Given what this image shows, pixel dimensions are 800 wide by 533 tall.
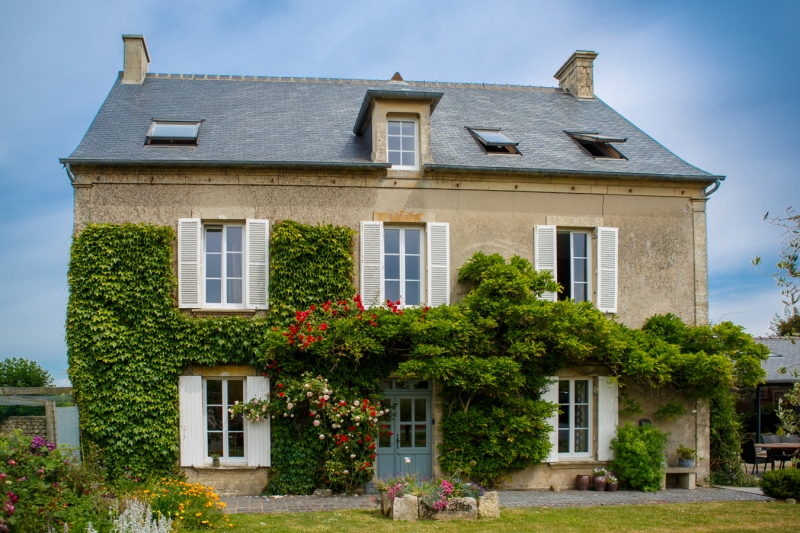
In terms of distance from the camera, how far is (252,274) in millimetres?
12594

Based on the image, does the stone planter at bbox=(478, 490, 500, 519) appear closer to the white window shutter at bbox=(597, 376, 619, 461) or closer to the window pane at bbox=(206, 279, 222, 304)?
the white window shutter at bbox=(597, 376, 619, 461)

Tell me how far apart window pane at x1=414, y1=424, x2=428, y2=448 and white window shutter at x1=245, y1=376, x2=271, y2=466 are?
2.58 meters

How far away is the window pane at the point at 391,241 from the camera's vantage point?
43.4ft

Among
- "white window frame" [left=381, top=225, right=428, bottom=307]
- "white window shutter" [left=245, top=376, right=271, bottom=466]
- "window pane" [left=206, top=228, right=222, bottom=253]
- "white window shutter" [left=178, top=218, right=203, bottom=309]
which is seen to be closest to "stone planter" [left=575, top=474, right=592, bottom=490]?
"white window frame" [left=381, top=225, right=428, bottom=307]

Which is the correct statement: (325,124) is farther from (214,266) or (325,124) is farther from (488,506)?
(488,506)

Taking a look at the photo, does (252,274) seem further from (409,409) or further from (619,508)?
(619,508)

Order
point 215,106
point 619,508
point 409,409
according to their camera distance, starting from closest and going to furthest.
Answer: point 619,508
point 409,409
point 215,106

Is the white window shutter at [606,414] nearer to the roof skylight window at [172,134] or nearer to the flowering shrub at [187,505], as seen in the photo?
the flowering shrub at [187,505]

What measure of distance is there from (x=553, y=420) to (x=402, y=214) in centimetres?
462

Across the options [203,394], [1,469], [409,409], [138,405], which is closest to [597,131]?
[409,409]

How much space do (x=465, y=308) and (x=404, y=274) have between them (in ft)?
4.59

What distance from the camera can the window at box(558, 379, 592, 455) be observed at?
522 inches

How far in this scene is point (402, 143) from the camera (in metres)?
13.5

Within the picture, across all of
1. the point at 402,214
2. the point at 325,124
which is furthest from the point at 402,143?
the point at 325,124
